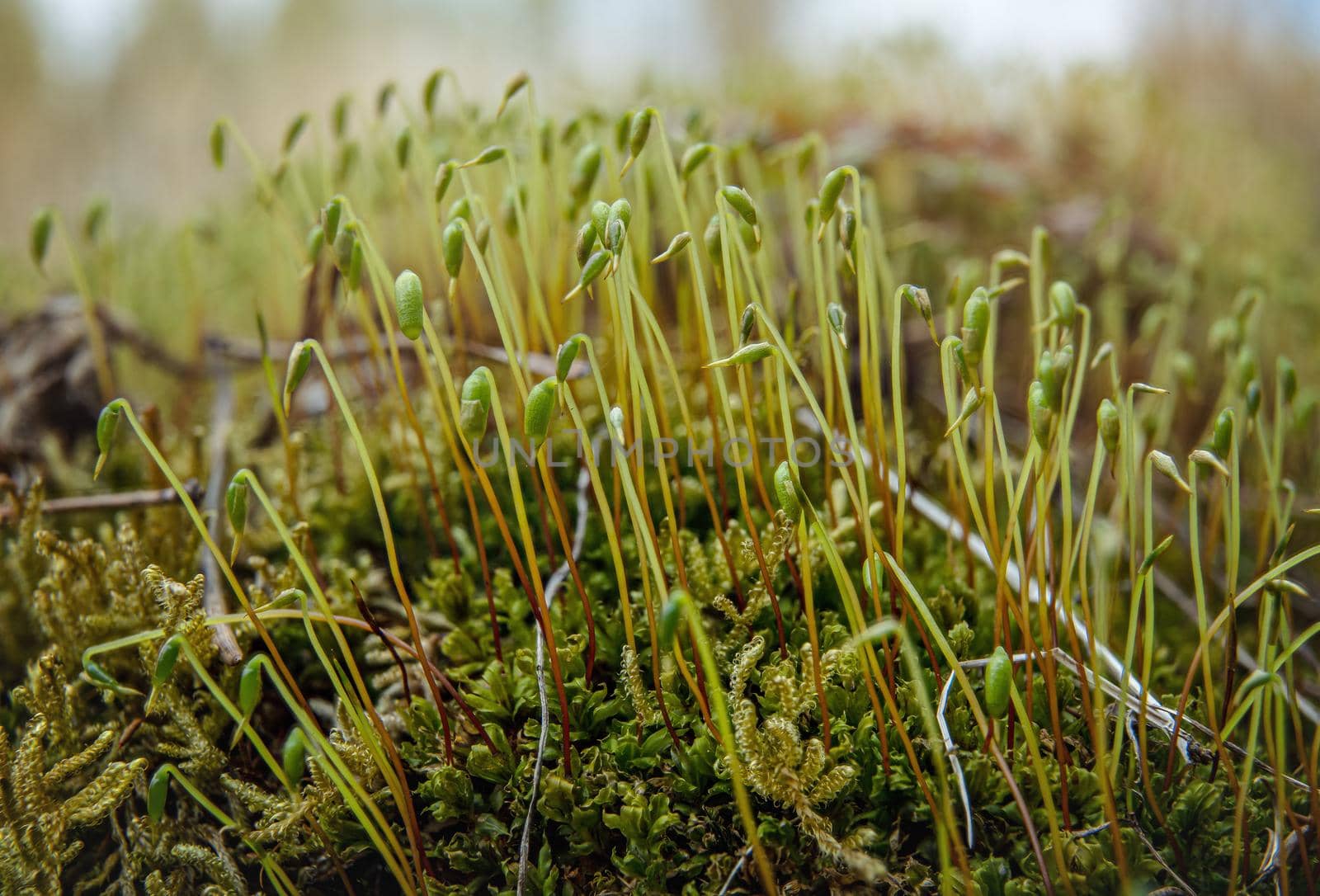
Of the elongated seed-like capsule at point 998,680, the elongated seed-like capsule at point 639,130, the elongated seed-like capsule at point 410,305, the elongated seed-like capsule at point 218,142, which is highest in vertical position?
the elongated seed-like capsule at point 218,142

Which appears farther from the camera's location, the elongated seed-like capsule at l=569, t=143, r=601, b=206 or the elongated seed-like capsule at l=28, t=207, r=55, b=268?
the elongated seed-like capsule at l=28, t=207, r=55, b=268

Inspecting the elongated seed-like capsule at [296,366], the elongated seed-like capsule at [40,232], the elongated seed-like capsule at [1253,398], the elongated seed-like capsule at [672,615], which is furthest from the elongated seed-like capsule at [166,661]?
the elongated seed-like capsule at [1253,398]

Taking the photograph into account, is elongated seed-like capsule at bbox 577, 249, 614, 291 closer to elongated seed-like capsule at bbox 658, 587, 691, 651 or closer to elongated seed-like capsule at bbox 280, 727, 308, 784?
elongated seed-like capsule at bbox 658, 587, 691, 651

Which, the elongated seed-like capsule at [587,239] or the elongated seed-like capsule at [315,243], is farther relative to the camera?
the elongated seed-like capsule at [315,243]

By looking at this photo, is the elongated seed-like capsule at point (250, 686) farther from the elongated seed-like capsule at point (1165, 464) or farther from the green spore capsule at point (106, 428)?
the elongated seed-like capsule at point (1165, 464)

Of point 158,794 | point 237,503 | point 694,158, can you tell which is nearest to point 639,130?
point 694,158

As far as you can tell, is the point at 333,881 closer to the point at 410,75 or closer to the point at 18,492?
the point at 18,492

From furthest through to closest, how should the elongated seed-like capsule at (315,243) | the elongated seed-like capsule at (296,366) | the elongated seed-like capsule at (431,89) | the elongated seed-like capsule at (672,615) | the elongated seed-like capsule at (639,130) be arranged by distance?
the elongated seed-like capsule at (431,89) < the elongated seed-like capsule at (315,243) < the elongated seed-like capsule at (639,130) < the elongated seed-like capsule at (296,366) < the elongated seed-like capsule at (672,615)

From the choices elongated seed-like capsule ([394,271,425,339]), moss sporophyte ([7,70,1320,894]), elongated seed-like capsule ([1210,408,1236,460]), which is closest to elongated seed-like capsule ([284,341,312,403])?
moss sporophyte ([7,70,1320,894])

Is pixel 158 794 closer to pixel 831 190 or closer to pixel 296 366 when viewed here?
pixel 296 366
